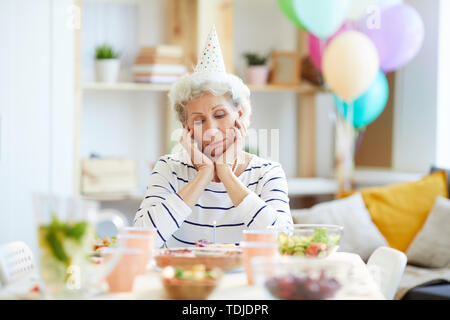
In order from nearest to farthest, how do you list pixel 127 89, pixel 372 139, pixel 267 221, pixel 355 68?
pixel 267 221
pixel 355 68
pixel 127 89
pixel 372 139

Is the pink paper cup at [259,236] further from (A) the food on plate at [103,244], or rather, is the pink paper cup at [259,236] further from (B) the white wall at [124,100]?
(B) the white wall at [124,100]

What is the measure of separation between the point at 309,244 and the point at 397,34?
2.27m

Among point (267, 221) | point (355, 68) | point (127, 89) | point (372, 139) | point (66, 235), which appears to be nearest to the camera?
point (66, 235)

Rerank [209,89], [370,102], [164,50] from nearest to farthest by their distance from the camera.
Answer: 1. [209,89]
2. [370,102]
3. [164,50]

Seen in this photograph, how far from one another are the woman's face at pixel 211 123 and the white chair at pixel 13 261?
62 centimetres

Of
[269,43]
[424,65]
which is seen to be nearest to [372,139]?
[424,65]

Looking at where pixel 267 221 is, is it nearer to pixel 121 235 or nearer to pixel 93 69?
pixel 121 235

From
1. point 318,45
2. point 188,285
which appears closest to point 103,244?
point 188,285

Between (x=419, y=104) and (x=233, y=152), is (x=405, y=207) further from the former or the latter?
(x=233, y=152)

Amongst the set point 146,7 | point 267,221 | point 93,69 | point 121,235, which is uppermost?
point 146,7

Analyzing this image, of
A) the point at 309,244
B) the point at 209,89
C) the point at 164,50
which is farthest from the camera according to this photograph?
the point at 164,50

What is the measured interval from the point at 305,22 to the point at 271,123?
1.10 m

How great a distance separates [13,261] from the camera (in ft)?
5.01

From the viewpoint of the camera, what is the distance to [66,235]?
38.7 inches
